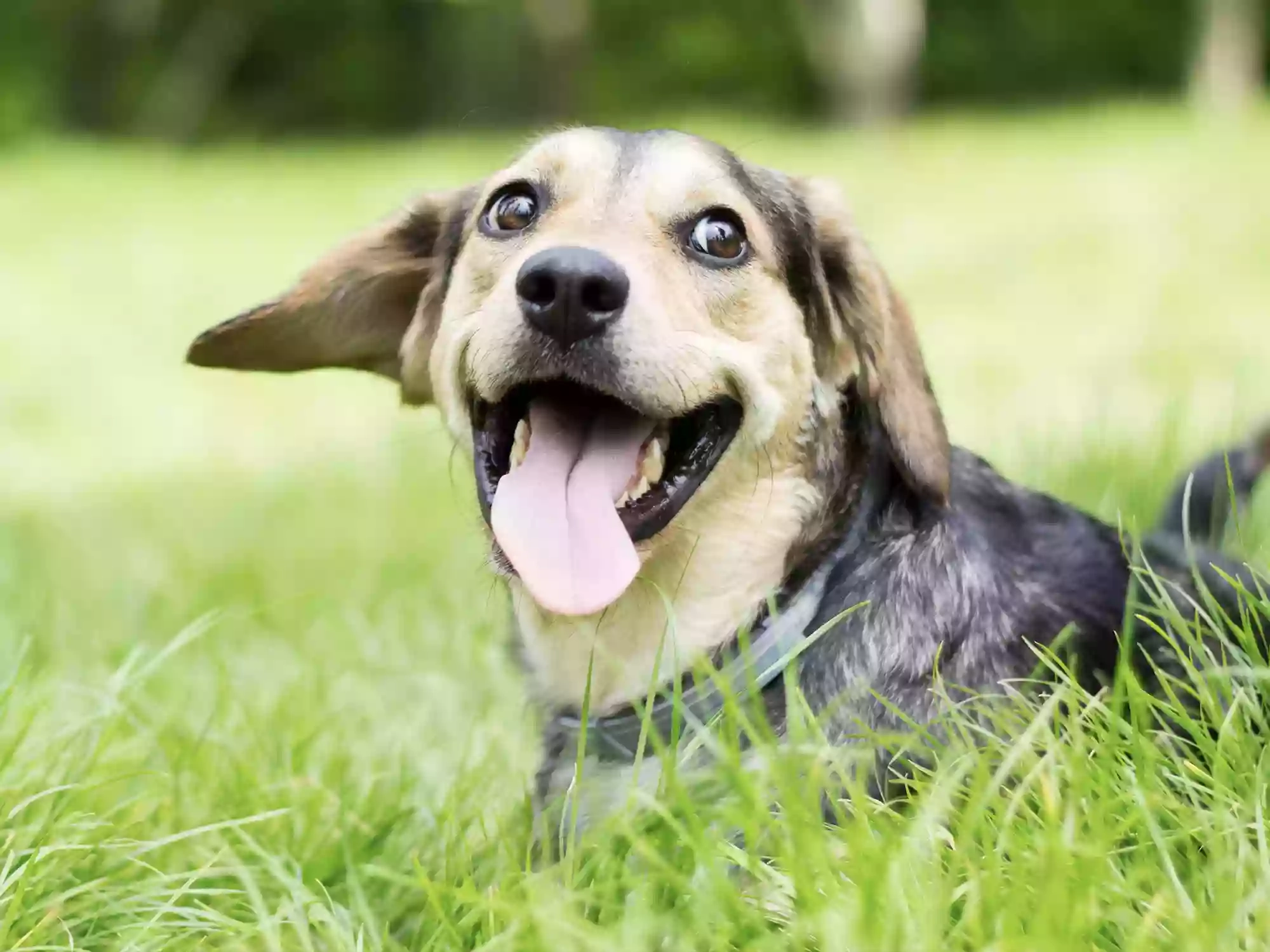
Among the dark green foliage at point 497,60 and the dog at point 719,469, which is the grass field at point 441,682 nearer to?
the dog at point 719,469

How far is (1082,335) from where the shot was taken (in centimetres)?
850

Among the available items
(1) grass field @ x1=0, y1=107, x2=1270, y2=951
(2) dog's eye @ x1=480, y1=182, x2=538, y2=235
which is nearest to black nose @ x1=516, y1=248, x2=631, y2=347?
(2) dog's eye @ x1=480, y1=182, x2=538, y2=235

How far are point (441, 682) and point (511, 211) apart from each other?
5.26 ft

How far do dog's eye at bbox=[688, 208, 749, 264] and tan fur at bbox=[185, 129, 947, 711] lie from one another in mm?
22

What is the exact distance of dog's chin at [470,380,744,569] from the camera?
9.08ft

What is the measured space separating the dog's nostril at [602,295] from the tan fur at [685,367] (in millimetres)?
27

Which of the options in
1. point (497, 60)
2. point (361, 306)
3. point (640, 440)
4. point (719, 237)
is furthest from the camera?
point (497, 60)

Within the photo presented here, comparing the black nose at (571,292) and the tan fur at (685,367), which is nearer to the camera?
the black nose at (571,292)

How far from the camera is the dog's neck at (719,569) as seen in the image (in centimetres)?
284

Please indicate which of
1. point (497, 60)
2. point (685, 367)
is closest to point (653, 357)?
point (685, 367)

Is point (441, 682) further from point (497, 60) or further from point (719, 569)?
point (497, 60)

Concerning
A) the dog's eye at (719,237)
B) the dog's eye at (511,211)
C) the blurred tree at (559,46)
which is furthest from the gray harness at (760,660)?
the blurred tree at (559,46)

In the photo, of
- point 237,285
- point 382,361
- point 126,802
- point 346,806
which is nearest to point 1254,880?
point 346,806

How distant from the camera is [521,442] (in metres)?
2.90
